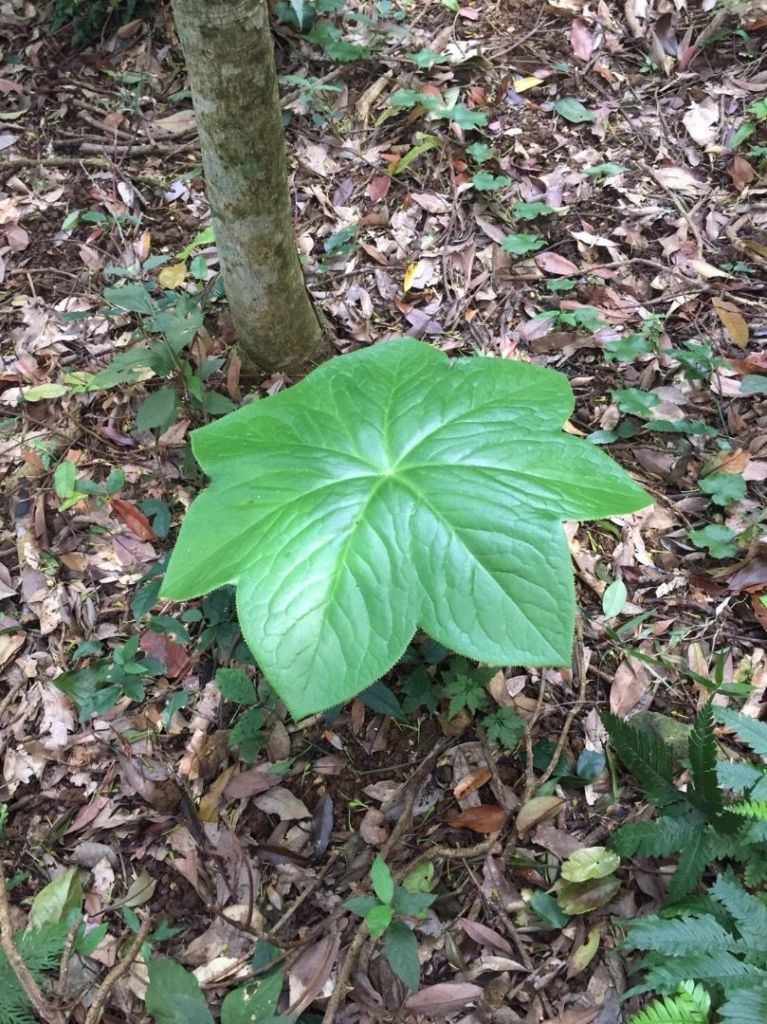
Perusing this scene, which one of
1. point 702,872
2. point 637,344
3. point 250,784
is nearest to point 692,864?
point 702,872

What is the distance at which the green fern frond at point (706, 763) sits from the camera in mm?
1779

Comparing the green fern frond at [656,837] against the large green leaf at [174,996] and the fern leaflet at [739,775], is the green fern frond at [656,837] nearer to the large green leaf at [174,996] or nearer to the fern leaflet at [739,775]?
the fern leaflet at [739,775]

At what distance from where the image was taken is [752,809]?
5.35 ft

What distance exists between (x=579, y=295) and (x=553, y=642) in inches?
83.2

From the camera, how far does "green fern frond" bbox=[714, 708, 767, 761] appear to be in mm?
1726

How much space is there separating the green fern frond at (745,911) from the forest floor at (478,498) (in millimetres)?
284

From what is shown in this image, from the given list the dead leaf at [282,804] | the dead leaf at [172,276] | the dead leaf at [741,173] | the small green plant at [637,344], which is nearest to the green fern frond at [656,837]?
the dead leaf at [282,804]

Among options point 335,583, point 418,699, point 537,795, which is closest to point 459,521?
point 335,583

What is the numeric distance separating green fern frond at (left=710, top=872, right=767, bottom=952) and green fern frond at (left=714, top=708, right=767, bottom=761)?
30 cm

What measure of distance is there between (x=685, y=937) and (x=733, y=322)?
89.4 inches

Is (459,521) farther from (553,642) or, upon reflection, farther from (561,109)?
(561,109)

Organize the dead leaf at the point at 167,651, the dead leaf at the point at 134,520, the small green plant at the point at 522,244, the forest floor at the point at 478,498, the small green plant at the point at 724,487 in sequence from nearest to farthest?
the forest floor at the point at 478,498 < the dead leaf at the point at 167,651 < the small green plant at the point at 724,487 < the dead leaf at the point at 134,520 < the small green plant at the point at 522,244

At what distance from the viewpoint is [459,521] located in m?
1.55

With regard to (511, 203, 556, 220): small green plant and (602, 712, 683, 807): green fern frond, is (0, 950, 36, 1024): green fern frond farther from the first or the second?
(511, 203, 556, 220): small green plant
